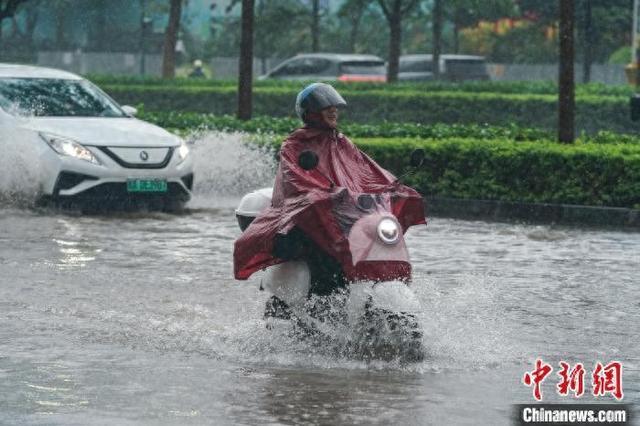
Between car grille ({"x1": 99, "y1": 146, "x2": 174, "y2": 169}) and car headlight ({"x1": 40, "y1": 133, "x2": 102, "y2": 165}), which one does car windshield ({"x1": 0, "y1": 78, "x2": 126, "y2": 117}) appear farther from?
car grille ({"x1": 99, "y1": 146, "x2": 174, "y2": 169})

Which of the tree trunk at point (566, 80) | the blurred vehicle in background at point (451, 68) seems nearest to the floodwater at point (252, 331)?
the tree trunk at point (566, 80)

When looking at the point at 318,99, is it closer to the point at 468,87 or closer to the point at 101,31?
the point at 468,87

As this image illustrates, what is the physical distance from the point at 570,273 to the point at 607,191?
467 cm

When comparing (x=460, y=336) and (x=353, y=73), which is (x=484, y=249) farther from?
(x=353, y=73)

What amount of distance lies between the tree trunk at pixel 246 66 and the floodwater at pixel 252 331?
324 inches

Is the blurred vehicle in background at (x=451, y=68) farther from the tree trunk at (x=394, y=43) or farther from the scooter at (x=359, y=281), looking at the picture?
the scooter at (x=359, y=281)

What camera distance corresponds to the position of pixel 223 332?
10266 mm

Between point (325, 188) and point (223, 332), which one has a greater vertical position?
point (325, 188)

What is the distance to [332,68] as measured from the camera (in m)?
45.2

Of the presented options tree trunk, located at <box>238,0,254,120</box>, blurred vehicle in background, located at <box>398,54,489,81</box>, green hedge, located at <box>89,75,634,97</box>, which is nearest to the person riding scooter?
tree trunk, located at <box>238,0,254,120</box>

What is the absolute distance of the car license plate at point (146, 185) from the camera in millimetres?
17891

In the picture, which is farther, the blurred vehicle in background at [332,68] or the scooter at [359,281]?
the blurred vehicle in background at [332,68]

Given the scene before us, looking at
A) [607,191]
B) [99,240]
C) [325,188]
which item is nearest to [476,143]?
[607,191]

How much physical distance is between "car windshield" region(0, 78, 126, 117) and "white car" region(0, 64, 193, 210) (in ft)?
0.04
